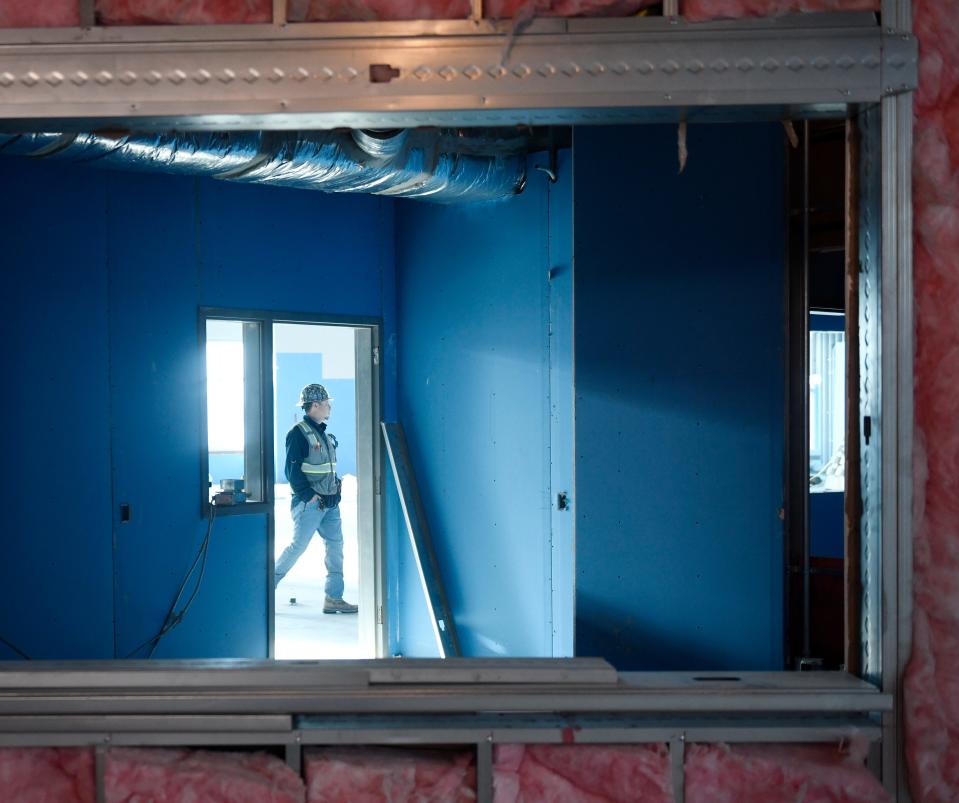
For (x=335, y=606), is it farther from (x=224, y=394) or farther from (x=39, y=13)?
(x=39, y=13)

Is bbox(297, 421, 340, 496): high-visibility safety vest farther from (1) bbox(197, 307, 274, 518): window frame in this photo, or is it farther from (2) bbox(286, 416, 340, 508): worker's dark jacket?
(1) bbox(197, 307, 274, 518): window frame

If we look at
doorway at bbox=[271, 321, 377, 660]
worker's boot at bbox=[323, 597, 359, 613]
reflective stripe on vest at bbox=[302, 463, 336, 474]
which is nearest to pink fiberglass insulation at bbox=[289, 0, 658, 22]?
doorway at bbox=[271, 321, 377, 660]

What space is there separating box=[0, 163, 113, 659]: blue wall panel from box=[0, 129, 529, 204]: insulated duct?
0.57m

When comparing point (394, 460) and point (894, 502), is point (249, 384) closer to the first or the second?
point (394, 460)

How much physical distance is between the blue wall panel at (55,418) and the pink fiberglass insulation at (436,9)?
8.10 feet

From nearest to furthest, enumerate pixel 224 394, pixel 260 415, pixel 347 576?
pixel 260 415, pixel 347 576, pixel 224 394

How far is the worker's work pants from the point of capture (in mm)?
6215

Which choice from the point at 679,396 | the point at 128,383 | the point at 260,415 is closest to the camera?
the point at 679,396

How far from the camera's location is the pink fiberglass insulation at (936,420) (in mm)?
2066

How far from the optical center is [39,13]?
82.1 inches

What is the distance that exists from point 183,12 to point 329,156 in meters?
1.90

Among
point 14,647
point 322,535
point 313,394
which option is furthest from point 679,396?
point 322,535

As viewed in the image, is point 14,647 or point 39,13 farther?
point 14,647

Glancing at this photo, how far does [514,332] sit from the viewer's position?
4895mm
